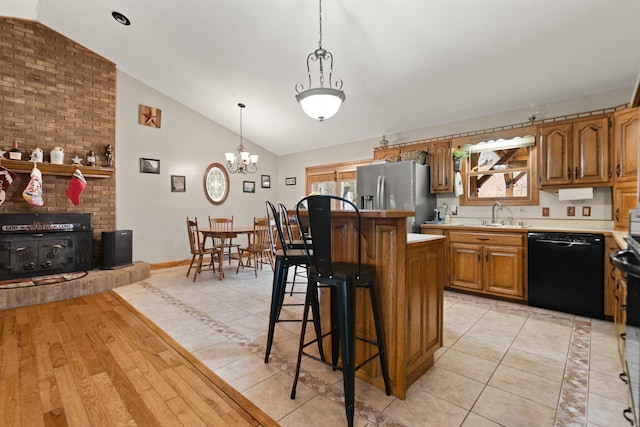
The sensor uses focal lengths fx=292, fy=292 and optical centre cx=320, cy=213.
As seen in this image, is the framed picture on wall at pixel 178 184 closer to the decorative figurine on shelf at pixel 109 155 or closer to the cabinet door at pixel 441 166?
the decorative figurine on shelf at pixel 109 155

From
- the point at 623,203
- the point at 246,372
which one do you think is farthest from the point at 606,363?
the point at 246,372

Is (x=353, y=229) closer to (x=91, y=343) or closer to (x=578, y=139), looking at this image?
(x=91, y=343)

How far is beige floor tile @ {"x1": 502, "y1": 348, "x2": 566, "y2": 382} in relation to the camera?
1.99 m

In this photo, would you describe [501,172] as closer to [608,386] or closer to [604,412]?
[608,386]

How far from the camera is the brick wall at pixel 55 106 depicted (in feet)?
13.5

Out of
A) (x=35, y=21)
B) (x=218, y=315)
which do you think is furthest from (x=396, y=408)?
(x=35, y=21)

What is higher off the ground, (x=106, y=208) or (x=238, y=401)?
(x=106, y=208)

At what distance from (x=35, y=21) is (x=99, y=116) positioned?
4.71 feet

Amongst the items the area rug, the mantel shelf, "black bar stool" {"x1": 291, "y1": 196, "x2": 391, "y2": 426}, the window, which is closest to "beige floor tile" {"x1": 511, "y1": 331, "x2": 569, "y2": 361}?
"black bar stool" {"x1": 291, "y1": 196, "x2": 391, "y2": 426}

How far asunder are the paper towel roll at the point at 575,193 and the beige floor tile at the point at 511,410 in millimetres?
2726

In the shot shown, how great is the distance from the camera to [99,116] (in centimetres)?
481

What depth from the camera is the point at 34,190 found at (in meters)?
3.85

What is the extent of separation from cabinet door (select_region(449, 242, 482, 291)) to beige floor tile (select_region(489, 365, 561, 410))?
1771mm

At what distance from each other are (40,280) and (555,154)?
6.56 m
